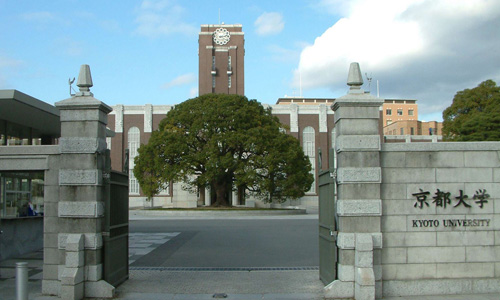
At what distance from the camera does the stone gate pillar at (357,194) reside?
8211mm

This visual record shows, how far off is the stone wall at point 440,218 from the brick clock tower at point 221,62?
5445cm

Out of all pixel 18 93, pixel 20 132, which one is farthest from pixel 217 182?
pixel 18 93

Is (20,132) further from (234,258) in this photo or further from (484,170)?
(484,170)

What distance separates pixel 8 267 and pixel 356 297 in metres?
8.11

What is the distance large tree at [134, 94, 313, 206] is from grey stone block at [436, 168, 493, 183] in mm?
25920

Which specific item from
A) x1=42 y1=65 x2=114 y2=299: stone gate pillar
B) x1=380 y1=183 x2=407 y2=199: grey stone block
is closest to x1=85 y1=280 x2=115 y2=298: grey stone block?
x1=42 y1=65 x2=114 y2=299: stone gate pillar

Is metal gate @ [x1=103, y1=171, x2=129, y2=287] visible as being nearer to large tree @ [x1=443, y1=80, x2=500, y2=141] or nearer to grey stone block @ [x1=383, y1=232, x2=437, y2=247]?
grey stone block @ [x1=383, y1=232, x2=437, y2=247]

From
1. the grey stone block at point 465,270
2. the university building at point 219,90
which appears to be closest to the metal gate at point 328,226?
the grey stone block at point 465,270

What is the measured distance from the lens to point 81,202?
27.7 feet

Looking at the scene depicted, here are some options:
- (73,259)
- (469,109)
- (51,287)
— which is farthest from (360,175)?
(469,109)

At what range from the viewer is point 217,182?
3809 cm

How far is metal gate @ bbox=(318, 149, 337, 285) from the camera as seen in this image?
8492mm

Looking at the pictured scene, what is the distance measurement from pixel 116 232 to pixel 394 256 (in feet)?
16.7

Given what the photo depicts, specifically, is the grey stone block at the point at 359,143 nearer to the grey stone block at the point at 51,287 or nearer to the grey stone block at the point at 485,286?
the grey stone block at the point at 485,286
